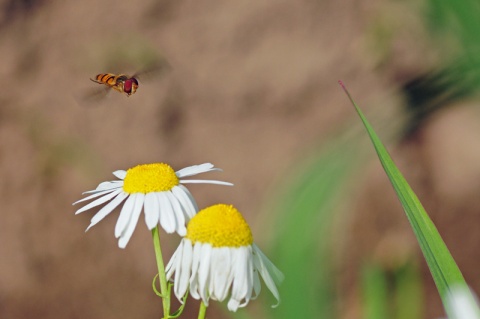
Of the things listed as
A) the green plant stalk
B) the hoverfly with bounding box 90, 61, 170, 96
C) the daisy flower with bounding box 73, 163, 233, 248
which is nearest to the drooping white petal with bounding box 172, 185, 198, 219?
the daisy flower with bounding box 73, 163, 233, 248

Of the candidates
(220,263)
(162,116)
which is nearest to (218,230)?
(220,263)

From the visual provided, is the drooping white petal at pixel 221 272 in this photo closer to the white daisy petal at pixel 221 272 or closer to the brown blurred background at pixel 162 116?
the white daisy petal at pixel 221 272

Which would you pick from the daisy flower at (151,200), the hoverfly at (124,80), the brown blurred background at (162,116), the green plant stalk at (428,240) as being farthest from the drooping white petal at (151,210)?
the brown blurred background at (162,116)

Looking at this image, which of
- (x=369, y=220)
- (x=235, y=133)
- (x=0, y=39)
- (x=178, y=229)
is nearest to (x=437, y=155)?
(x=369, y=220)

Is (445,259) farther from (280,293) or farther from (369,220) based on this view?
(369,220)

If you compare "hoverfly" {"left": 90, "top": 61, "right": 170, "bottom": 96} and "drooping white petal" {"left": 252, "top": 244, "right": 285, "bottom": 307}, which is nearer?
"drooping white petal" {"left": 252, "top": 244, "right": 285, "bottom": 307}

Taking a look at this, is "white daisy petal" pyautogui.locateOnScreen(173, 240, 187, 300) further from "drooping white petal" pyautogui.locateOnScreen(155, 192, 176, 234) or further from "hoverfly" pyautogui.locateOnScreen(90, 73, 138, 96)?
"hoverfly" pyautogui.locateOnScreen(90, 73, 138, 96)

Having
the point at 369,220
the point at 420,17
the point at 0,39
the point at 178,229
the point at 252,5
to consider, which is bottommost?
the point at 369,220
